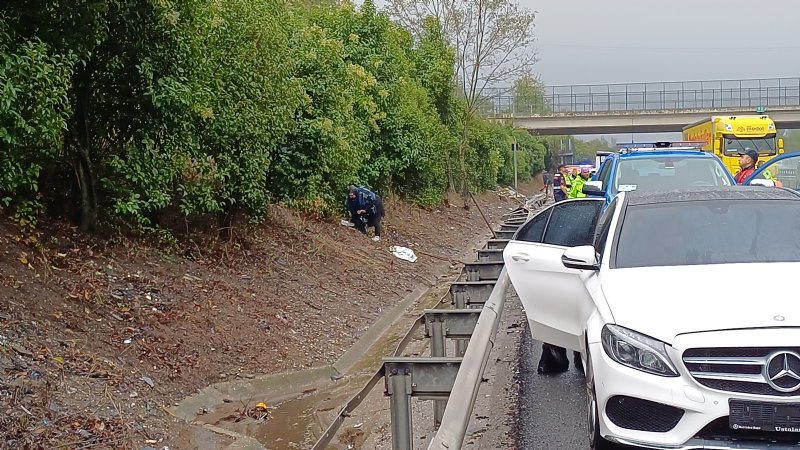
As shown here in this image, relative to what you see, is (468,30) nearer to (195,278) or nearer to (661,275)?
(195,278)

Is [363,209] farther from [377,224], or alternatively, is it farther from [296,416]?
[296,416]

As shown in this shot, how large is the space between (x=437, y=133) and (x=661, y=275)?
22727mm

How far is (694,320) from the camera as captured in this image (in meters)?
4.75

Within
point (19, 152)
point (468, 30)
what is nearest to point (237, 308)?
point (19, 152)

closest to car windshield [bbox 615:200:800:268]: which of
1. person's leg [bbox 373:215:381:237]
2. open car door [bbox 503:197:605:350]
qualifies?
open car door [bbox 503:197:605:350]

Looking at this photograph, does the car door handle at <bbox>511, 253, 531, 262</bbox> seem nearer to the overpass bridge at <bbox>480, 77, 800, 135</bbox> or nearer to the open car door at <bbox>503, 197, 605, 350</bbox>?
the open car door at <bbox>503, 197, 605, 350</bbox>

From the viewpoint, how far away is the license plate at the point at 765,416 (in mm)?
4512

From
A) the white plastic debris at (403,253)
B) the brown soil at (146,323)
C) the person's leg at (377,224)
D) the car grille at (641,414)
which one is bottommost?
the white plastic debris at (403,253)

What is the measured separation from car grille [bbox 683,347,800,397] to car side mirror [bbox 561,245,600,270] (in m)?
1.36

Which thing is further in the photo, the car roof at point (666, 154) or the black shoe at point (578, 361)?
the car roof at point (666, 154)

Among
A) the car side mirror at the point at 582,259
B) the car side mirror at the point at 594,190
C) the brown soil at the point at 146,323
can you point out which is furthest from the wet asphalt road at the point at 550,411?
the car side mirror at the point at 594,190

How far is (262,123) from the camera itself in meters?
12.4

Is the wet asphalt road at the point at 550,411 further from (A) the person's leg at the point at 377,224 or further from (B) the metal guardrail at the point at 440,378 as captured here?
(A) the person's leg at the point at 377,224

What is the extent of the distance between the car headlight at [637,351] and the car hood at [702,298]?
0.05m
